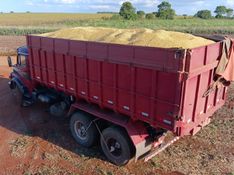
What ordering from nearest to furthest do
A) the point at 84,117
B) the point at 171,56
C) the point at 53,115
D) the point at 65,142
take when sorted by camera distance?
1. the point at 171,56
2. the point at 84,117
3. the point at 65,142
4. the point at 53,115

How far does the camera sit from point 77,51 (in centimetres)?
742

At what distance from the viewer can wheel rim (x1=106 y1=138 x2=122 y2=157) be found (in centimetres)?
697

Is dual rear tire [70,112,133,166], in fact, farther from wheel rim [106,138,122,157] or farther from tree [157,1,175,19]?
tree [157,1,175,19]

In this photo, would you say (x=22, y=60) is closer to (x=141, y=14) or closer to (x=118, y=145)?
(x=118, y=145)

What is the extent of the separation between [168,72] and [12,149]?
550 cm

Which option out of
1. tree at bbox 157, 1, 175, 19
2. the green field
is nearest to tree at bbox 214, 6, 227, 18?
tree at bbox 157, 1, 175, 19

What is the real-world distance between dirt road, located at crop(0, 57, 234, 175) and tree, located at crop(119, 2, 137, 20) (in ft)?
209

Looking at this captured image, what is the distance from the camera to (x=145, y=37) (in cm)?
672

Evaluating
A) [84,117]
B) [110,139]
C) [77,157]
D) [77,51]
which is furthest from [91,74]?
[77,157]

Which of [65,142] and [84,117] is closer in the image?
[84,117]

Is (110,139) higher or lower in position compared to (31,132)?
higher

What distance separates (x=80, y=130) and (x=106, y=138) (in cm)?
132

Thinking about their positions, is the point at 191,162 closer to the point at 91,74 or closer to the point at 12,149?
the point at 91,74

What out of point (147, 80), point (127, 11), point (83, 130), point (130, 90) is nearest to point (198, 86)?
point (147, 80)
